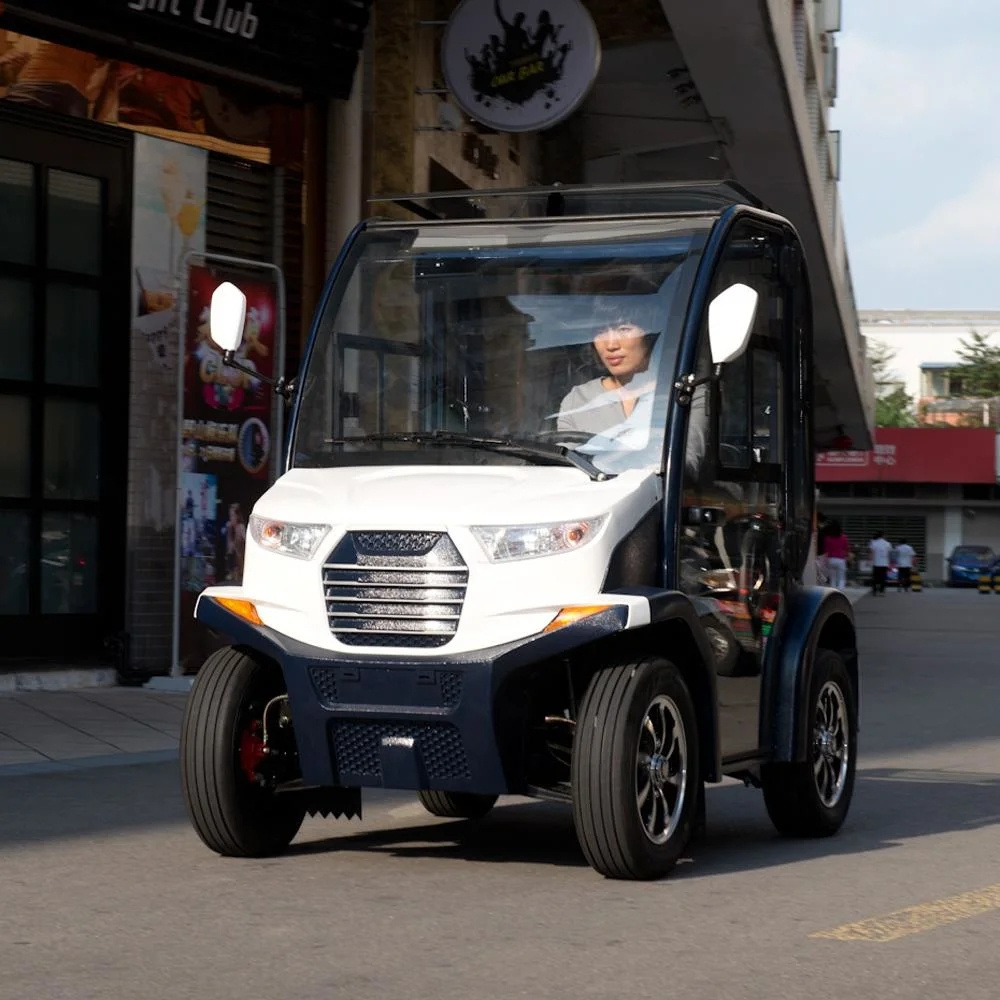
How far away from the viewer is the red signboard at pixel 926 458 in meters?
78.8

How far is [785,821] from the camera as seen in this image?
8352 millimetres

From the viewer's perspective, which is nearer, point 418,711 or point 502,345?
point 418,711

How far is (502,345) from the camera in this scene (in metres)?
7.65

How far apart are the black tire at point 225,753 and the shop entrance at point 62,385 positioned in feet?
23.3

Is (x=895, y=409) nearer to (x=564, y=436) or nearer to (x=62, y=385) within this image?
(x=62, y=385)

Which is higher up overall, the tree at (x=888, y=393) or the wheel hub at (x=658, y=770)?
the tree at (x=888, y=393)

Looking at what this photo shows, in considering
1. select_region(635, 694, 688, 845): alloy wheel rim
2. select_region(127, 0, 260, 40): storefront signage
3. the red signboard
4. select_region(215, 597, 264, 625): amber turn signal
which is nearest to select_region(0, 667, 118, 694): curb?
select_region(127, 0, 260, 40): storefront signage

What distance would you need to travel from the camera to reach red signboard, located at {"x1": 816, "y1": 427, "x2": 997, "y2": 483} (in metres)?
78.8

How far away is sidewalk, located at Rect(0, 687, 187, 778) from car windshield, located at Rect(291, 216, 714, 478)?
3374mm

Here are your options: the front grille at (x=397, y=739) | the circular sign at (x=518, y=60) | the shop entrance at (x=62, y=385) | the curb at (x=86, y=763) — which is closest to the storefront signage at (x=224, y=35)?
the shop entrance at (x=62, y=385)

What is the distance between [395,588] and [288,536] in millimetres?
478

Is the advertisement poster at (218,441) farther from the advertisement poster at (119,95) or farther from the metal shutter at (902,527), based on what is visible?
the metal shutter at (902,527)

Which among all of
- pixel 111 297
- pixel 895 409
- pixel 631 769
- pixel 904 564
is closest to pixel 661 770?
pixel 631 769

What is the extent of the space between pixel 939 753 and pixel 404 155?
7.33 meters
